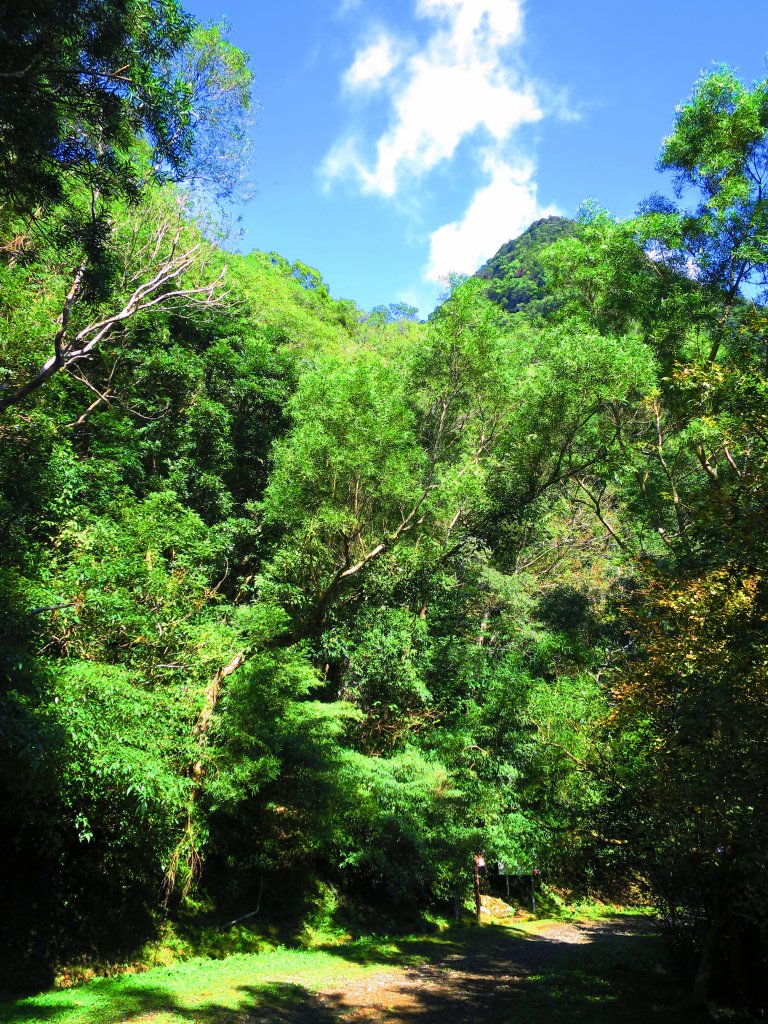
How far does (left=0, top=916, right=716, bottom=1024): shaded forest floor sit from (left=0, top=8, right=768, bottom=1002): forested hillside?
48.0 inches

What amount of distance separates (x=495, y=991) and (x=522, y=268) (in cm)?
6918

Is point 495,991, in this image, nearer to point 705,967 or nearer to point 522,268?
point 705,967

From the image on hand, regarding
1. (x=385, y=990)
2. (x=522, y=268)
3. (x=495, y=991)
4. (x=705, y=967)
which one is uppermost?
(x=522, y=268)

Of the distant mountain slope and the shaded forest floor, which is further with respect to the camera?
the distant mountain slope

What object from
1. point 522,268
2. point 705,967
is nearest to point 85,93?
point 705,967

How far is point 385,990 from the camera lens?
30.6 feet

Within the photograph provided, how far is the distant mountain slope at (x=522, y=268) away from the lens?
168 feet

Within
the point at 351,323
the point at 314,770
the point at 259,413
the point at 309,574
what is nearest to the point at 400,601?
the point at 309,574

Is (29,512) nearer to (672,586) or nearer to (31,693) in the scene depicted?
(31,693)

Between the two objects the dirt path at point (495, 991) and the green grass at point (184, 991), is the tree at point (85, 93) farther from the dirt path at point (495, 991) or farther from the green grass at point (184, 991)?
the dirt path at point (495, 991)

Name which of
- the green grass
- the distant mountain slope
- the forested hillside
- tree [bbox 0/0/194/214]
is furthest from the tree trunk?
the distant mountain slope

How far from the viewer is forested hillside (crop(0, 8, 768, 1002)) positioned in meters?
5.87

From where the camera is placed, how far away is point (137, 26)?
562cm

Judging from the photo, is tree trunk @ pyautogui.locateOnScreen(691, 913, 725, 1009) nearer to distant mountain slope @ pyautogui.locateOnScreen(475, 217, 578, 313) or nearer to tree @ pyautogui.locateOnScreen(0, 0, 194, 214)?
tree @ pyautogui.locateOnScreen(0, 0, 194, 214)
